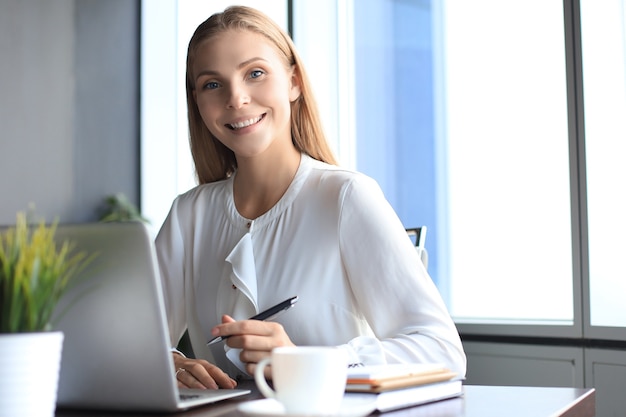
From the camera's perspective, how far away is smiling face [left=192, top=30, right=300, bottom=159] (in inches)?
71.7

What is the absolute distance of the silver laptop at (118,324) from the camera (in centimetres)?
93

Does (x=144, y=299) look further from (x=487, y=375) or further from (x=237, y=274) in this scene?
(x=487, y=375)

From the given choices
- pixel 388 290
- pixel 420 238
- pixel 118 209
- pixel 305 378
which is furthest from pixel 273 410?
pixel 118 209

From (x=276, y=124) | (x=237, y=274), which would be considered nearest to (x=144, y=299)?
(x=237, y=274)

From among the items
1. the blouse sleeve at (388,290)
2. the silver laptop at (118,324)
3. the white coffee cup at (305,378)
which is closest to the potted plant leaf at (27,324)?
the silver laptop at (118,324)

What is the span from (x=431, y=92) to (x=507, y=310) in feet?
3.34

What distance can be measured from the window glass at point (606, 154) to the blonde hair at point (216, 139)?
1.33m

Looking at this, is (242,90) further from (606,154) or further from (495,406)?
(606,154)

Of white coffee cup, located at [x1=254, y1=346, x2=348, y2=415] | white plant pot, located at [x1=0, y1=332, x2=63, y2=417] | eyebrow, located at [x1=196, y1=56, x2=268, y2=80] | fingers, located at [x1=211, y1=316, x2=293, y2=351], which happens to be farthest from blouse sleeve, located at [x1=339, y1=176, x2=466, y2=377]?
white plant pot, located at [x1=0, y1=332, x2=63, y2=417]

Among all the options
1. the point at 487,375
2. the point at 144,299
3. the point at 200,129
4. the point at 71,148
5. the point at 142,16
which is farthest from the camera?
the point at 142,16

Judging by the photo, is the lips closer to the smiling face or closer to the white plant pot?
the smiling face

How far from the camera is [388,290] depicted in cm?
158

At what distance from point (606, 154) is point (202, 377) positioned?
6.76 ft

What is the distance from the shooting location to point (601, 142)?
9.46ft
